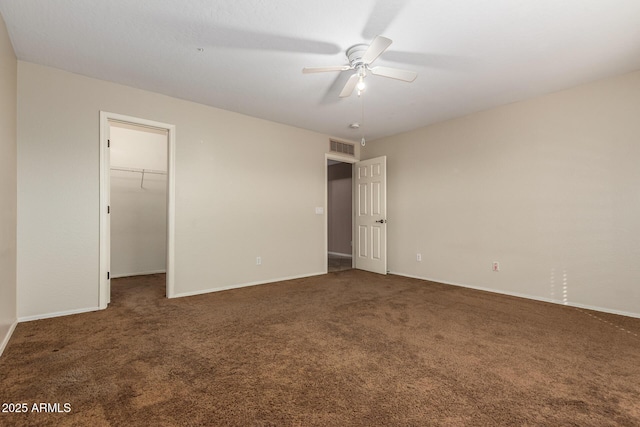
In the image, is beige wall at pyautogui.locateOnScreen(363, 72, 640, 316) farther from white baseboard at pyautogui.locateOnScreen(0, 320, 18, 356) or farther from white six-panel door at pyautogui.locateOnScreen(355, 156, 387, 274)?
white baseboard at pyautogui.locateOnScreen(0, 320, 18, 356)

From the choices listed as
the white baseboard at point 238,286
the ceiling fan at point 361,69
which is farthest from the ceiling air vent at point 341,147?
the ceiling fan at point 361,69

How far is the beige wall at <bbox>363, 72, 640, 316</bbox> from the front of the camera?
312cm

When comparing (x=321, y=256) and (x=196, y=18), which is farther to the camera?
(x=321, y=256)

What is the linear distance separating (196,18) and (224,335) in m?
2.56

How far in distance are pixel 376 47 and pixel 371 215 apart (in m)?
3.54

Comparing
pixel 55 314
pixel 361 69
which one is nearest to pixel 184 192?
pixel 55 314

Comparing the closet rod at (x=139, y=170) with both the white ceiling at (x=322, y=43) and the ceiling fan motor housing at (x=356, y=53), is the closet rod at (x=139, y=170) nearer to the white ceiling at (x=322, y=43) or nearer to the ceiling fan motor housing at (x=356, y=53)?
the white ceiling at (x=322, y=43)

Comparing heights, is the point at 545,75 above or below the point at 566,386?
above

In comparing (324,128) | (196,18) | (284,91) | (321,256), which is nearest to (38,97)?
(196,18)

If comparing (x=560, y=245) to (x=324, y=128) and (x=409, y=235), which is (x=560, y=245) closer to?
(x=409, y=235)

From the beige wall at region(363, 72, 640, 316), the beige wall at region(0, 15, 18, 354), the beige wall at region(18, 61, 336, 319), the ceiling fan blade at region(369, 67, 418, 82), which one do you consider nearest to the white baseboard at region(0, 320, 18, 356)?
the beige wall at region(0, 15, 18, 354)

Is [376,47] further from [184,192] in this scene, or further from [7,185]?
[7,185]

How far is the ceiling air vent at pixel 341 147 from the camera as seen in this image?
5.46 meters

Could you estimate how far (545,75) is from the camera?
311 cm
